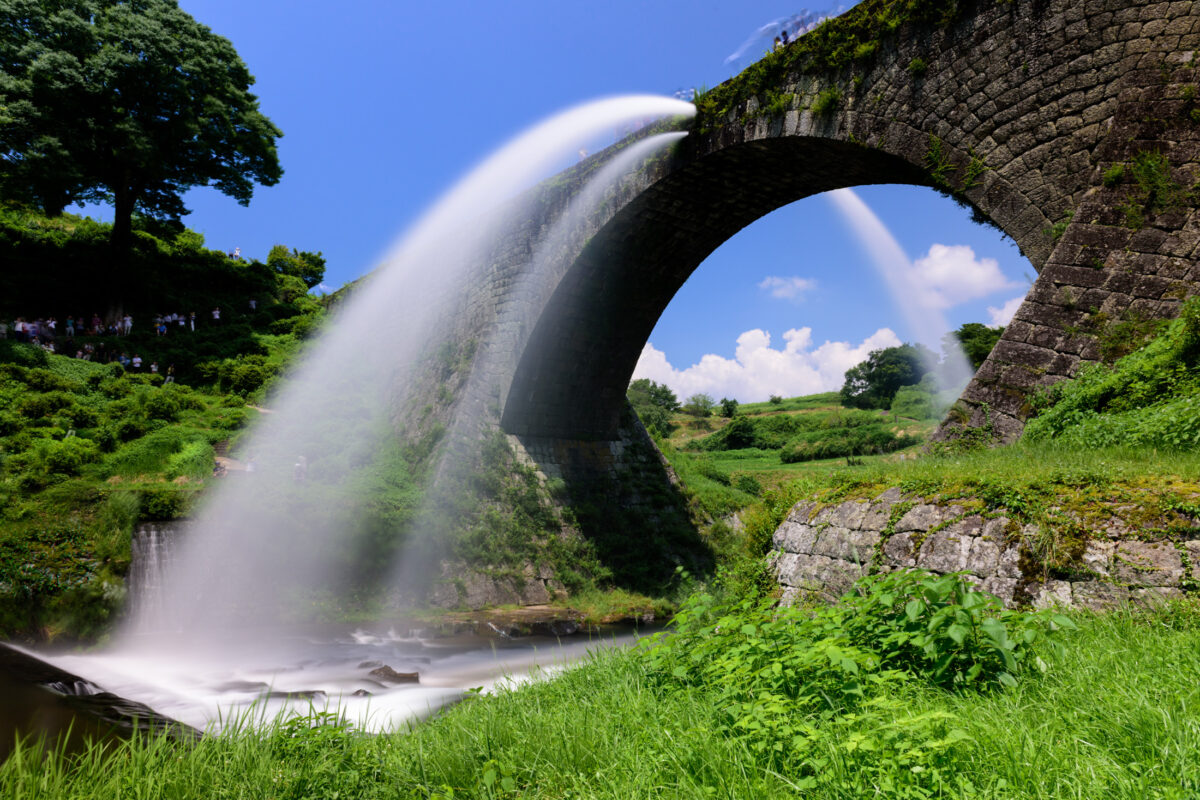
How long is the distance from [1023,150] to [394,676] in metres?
8.67

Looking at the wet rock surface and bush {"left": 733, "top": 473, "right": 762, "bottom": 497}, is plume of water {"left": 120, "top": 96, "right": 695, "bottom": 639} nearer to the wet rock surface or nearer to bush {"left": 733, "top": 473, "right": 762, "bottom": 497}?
the wet rock surface

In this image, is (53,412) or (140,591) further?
(53,412)

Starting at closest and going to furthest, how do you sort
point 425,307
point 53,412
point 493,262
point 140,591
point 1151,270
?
point 1151,270 → point 140,591 → point 53,412 → point 493,262 → point 425,307

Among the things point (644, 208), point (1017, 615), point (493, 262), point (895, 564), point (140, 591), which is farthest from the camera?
point (493, 262)

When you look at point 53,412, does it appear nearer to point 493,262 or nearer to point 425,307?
point 425,307

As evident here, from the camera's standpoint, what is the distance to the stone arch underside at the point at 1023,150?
5.13 meters

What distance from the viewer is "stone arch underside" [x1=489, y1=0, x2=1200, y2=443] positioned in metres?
5.13

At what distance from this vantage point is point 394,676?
787 cm

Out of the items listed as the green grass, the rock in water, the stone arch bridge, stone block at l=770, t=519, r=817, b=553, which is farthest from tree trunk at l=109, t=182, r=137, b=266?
stone block at l=770, t=519, r=817, b=553

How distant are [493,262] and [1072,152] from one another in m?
10.1

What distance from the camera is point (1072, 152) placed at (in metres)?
6.05

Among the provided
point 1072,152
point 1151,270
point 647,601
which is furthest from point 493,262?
point 1151,270

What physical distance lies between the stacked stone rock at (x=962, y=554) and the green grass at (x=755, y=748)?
21 centimetres

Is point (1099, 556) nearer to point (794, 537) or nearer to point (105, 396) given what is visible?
point (794, 537)
